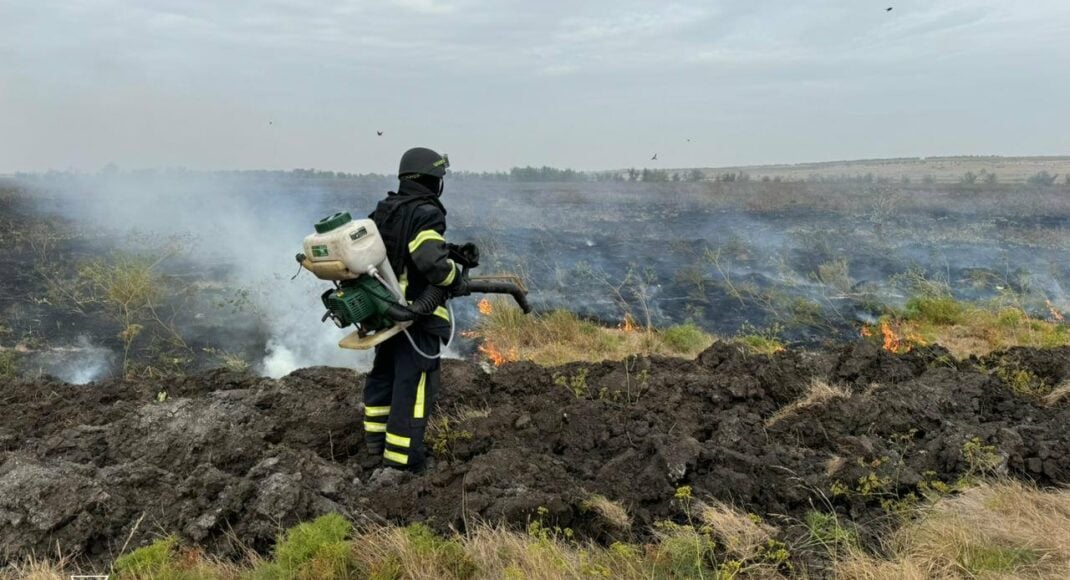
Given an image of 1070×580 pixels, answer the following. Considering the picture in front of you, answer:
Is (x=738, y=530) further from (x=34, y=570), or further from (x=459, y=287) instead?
(x=34, y=570)

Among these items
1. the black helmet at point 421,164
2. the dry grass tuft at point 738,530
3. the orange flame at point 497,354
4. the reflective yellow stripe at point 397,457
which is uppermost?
the black helmet at point 421,164

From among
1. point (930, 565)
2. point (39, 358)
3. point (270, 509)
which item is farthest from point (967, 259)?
point (39, 358)

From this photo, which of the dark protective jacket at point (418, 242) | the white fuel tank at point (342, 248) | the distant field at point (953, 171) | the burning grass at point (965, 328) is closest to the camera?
the white fuel tank at point (342, 248)

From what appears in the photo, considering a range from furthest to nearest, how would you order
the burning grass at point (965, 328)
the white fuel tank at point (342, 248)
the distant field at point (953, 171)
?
the distant field at point (953, 171) → the burning grass at point (965, 328) → the white fuel tank at point (342, 248)

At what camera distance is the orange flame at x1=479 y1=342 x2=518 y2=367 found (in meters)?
6.65

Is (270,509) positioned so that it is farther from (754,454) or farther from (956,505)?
(956,505)

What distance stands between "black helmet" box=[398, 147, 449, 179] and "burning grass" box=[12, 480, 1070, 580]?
6.20 ft

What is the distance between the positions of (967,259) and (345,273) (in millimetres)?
14207

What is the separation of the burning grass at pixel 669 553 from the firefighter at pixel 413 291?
900 millimetres

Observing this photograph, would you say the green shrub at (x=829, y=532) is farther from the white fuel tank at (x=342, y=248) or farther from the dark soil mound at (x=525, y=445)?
the white fuel tank at (x=342, y=248)

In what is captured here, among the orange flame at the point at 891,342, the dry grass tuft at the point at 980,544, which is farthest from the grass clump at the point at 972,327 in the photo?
the dry grass tuft at the point at 980,544

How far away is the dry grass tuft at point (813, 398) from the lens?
4.55 meters

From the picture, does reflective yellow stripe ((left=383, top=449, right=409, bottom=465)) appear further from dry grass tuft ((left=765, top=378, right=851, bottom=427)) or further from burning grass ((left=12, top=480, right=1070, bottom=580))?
dry grass tuft ((left=765, top=378, right=851, bottom=427))

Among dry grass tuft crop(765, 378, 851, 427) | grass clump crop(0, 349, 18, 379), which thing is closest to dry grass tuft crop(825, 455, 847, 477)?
dry grass tuft crop(765, 378, 851, 427)
